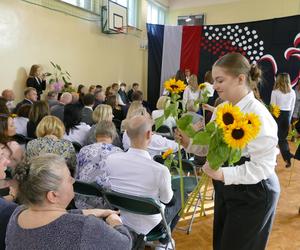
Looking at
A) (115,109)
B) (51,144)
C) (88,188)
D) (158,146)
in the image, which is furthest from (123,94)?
(88,188)

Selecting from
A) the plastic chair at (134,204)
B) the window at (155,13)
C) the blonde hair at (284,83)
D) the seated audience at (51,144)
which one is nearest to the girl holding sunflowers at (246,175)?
the plastic chair at (134,204)

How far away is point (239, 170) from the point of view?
43.9 inches

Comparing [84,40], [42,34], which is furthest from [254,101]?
[84,40]

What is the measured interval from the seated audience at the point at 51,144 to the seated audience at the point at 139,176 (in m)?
0.68

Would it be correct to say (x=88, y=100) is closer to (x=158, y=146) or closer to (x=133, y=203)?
(x=158, y=146)

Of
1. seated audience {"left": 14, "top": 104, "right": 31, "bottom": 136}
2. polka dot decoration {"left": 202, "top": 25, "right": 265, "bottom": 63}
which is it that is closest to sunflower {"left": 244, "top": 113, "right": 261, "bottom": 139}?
seated audience {"left": 14, "top": 104, "right": 31, "bottom": 136}

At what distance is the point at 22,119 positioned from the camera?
338cm

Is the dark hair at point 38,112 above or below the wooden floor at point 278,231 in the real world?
above

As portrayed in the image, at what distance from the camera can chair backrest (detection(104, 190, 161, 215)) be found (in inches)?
61.2

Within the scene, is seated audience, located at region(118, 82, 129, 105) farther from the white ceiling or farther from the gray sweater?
the gray sweater

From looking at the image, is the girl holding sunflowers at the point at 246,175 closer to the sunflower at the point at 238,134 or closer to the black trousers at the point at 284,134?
the sunflower at the point at 238,134

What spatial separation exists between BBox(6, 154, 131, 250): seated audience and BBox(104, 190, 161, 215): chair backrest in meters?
0.46

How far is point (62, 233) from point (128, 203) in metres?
0.76

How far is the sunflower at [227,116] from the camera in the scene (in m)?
0.94
